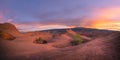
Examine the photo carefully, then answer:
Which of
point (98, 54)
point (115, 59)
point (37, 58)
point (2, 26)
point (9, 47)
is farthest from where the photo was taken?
point (2, 26)

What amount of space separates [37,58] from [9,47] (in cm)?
332

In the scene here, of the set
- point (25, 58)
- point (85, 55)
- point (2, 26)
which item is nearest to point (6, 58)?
point (25, 58)

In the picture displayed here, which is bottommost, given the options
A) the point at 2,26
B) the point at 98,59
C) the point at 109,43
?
the point at 98,59

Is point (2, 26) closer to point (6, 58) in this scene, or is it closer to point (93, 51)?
point (6, 58)

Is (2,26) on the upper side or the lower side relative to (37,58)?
upper

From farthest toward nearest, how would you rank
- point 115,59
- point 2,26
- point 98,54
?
point 2,26 → point 98,54 → point 115,59

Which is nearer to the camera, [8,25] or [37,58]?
[37,58]

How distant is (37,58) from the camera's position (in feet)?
27.2

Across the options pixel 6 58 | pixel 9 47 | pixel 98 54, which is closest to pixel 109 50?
pixel 98 54

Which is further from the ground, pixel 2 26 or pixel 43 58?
pixel 2 26

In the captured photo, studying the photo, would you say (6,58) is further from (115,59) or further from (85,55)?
(115,59)

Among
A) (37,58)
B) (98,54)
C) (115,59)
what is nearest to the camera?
(115,59)

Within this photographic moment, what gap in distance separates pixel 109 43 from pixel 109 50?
0.86 metres

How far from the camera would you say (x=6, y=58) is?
8609mm
